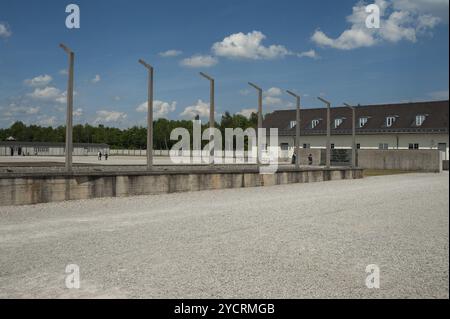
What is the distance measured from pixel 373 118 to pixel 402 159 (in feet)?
61.1

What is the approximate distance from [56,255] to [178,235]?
8.02 feet

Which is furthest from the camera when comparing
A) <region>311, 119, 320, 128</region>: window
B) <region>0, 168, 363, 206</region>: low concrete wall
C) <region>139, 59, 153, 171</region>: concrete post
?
<region>311, 119, 320, 128</region>: window

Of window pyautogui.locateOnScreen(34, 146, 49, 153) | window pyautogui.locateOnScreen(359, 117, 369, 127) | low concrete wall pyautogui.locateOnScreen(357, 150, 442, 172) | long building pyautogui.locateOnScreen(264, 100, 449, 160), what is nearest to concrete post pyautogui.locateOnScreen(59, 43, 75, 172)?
window pyautogui.locateOnScreen(34, 146, 49, 153)

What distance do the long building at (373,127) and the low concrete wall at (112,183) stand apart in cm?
3412

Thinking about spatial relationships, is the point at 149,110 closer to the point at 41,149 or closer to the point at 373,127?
the point at 41,149

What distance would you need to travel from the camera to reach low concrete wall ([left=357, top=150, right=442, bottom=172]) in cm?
3881

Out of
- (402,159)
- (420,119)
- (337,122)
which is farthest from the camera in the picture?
(337,122)

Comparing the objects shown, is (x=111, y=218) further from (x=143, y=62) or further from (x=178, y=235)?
(x=143, y=62)

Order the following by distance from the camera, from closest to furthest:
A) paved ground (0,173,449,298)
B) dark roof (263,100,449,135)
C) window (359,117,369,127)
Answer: paved ground (0,173,449,298)
dark roof (263,100,449,135)
window (359,117,369,127)

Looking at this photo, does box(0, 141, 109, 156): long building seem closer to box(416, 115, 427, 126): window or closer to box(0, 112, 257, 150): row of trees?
box(0, 112, 257, 150): row of trees

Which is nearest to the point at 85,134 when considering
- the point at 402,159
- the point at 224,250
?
the point at 224,250

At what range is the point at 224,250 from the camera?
7.58 meters

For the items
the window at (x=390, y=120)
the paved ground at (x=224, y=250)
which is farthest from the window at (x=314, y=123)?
the paved ground at (x=224, y=250)

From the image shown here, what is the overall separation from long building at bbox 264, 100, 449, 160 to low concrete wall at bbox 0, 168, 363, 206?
34121 millimetres
